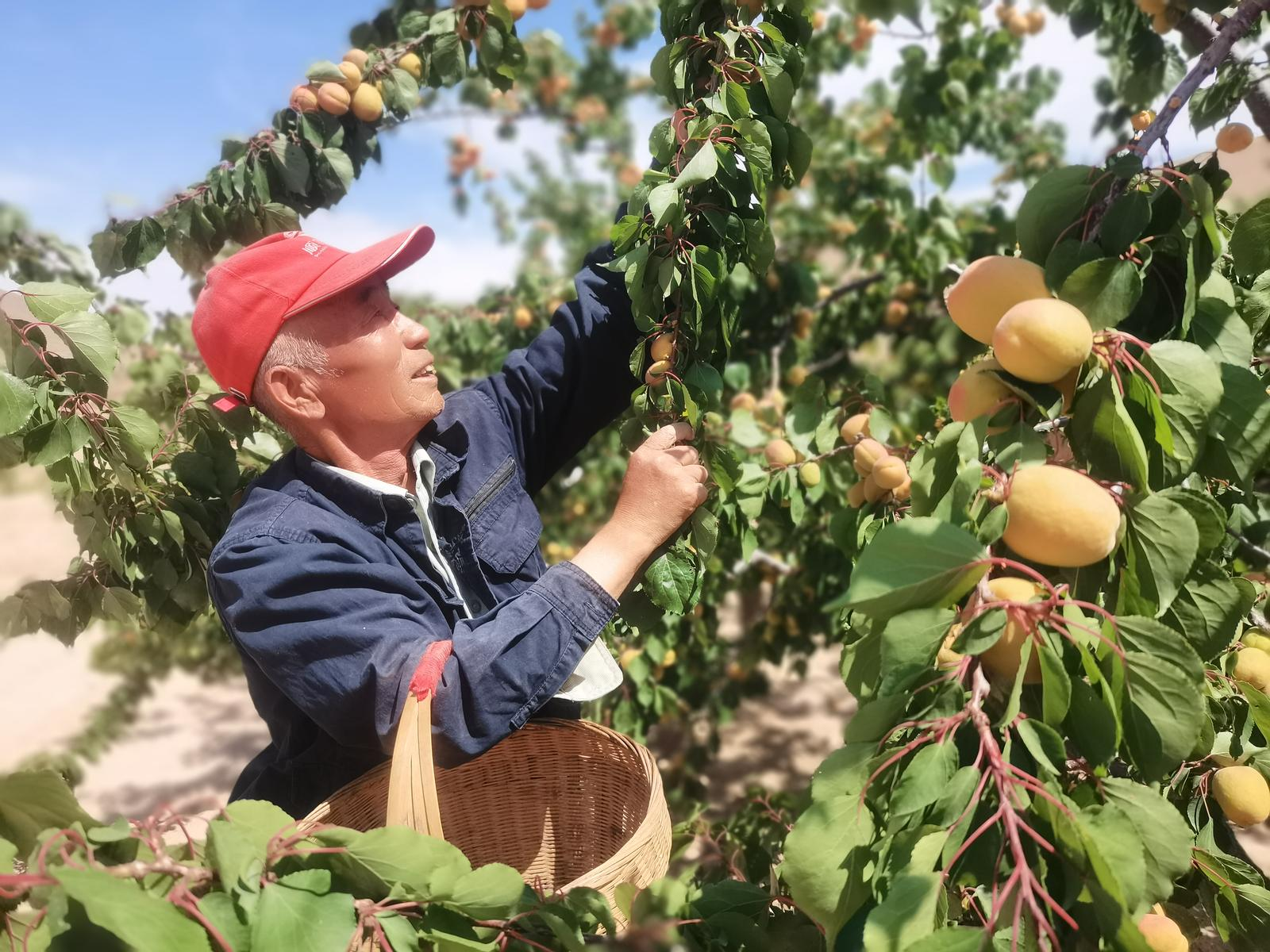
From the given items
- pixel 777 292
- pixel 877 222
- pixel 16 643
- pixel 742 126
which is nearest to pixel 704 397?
pixel 742 126

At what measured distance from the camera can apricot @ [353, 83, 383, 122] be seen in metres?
1.58

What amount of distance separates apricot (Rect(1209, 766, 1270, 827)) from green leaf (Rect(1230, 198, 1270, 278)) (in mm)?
476

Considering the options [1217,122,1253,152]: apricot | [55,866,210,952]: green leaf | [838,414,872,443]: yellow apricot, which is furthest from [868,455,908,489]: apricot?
[55,866,210,952]: green leaf

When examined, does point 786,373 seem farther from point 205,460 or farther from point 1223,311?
point 1223,311

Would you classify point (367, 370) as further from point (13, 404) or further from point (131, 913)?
point (131, 913)

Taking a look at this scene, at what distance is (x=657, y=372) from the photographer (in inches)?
40.6

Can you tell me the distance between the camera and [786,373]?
104 inches

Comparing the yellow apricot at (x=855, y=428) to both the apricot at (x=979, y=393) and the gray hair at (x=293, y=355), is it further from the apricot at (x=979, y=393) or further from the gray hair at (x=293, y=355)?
Answer: the gray hair at (x=293, y=355)

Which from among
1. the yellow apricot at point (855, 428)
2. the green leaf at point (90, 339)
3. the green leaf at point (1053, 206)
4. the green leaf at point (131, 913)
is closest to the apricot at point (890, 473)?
the yellow apricot at point (855, 428)

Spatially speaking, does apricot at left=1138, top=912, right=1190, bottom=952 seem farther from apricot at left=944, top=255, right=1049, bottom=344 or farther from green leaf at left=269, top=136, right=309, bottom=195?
green leaf at left=269, top=136, right=309, bottom=195

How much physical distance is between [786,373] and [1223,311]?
1.94 metres

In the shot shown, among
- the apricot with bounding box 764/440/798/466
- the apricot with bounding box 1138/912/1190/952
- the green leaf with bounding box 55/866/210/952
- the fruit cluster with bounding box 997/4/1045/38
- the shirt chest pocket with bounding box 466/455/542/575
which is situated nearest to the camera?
the green leaf with bounding box 55/866/210/952

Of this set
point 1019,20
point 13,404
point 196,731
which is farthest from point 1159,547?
point 196,731

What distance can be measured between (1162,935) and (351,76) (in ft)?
5.77
